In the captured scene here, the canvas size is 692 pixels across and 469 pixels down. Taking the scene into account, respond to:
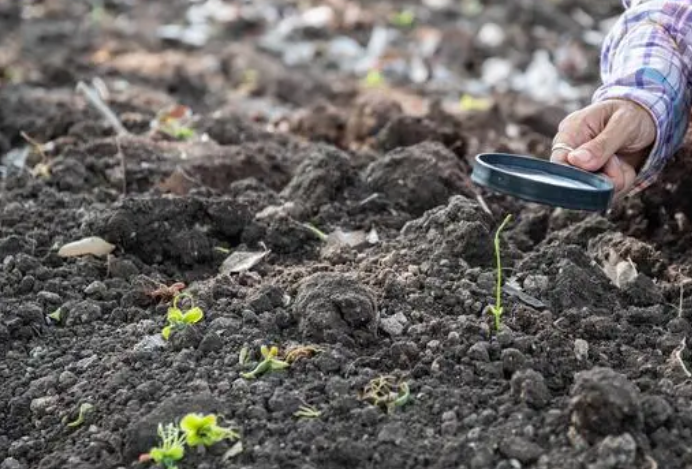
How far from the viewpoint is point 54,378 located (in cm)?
219

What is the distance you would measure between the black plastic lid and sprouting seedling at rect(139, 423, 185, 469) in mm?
796

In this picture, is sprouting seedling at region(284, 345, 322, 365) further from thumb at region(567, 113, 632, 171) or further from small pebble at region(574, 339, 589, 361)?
thumb at region(567, 113, 632, 171)

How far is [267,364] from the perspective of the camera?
207cm

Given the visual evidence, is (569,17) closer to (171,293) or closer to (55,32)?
(55,32)

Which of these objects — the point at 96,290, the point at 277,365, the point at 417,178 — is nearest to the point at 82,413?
the point at 277,365

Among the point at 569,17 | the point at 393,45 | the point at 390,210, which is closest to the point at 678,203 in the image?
the point at 390,210

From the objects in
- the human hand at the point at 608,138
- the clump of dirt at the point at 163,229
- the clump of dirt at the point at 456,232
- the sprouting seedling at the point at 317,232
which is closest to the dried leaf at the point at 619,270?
the human hand at the point at 608,138

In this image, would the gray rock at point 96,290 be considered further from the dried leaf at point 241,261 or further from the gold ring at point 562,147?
the gold ring at point 562,147

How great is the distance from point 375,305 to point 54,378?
0.70 metres

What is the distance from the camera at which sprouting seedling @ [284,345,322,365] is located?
208 centimetres

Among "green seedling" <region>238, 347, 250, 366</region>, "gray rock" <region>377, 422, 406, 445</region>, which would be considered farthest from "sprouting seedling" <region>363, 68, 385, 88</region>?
"gray rock" <region>377, 422, 406, 445</region>

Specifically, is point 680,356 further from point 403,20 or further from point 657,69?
point 403,20

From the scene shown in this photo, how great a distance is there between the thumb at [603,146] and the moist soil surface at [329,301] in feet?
0.87

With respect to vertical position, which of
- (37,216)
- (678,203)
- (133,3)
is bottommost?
(133,3)
